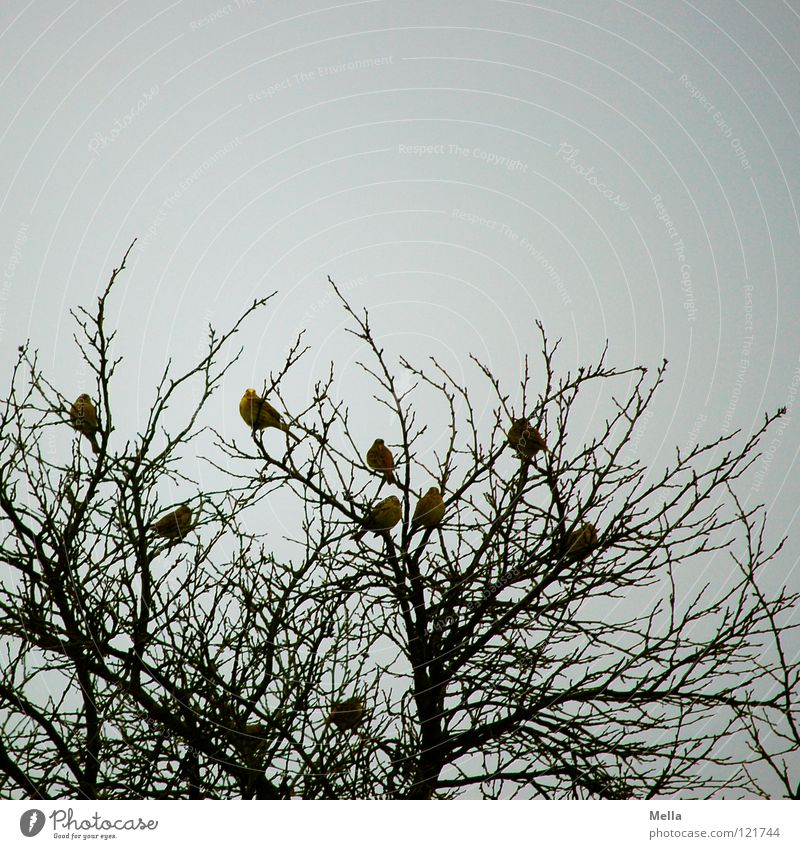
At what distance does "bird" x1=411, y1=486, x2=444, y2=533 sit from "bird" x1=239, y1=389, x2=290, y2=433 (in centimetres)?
19

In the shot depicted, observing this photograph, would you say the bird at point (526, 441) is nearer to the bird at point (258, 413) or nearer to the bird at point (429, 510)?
the bird at point (429, 510)

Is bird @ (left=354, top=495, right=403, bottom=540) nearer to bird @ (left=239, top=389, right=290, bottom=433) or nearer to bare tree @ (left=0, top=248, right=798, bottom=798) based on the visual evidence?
→ bare tree @ (left=0, top=248, right=798, bottom=798)

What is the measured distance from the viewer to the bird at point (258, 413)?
40.7 inches

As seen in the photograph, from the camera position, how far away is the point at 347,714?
1.04 metres

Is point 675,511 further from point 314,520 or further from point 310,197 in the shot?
point 310,197

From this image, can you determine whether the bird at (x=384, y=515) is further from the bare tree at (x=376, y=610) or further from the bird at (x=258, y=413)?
the bird at (x=258, y=413)

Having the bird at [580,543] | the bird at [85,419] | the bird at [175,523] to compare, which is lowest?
the bird at [580,543]

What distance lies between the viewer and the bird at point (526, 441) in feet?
3.52

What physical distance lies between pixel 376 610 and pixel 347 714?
0.54 ft

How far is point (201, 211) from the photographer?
1295 millimetres

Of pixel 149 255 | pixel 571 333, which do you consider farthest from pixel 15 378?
pixel 571 333

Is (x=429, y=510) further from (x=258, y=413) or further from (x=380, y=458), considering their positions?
(x=258, y=413)

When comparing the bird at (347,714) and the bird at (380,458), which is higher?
the bird at (380,458)

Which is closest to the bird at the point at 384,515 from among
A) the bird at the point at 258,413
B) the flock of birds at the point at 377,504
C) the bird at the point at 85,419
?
the flock of birds at the point at 377,504
